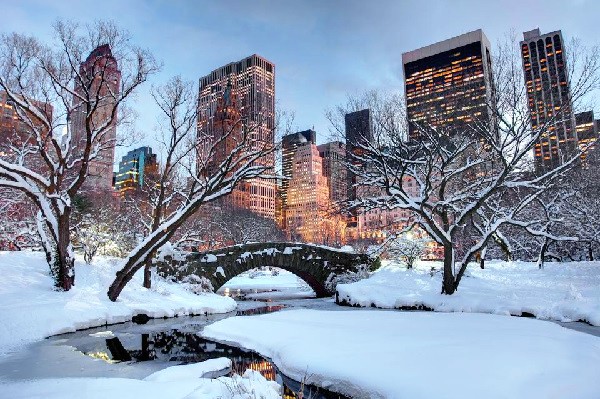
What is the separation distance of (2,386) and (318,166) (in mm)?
106248

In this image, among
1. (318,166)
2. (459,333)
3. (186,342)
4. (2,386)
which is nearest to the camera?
(2,386)

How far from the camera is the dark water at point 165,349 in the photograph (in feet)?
27.7

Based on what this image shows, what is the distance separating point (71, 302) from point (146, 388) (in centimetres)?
1099

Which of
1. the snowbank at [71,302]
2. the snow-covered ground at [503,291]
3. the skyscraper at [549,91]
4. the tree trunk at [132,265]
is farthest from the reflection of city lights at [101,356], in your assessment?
the skyscraper at [549,91]

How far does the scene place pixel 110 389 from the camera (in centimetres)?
643

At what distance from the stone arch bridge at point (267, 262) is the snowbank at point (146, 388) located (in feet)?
56.5

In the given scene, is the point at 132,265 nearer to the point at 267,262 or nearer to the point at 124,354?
the point at 124,354

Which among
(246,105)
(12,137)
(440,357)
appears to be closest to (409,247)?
(246,105)

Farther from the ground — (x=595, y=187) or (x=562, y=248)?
(x=595, y=187)

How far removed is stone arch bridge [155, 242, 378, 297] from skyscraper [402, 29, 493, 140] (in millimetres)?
11924

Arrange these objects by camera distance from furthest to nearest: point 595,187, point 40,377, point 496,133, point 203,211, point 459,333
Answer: point 203,211 < point 595,187 < point 496,133 < point 459,333 < point 40,377

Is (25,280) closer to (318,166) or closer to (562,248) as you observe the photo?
(562,248)

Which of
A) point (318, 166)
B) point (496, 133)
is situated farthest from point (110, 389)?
point (318, 166)

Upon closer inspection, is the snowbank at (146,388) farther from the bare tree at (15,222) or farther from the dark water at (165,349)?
the bare tree at (15,222)
